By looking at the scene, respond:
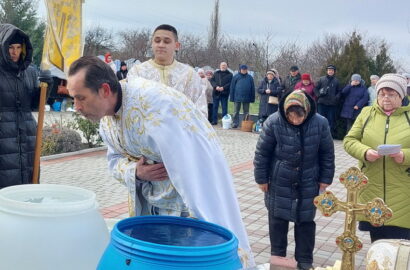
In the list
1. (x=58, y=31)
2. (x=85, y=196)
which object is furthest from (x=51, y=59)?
(x=85, y=196)

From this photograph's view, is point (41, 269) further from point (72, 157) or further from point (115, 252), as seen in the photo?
point (72, 157)

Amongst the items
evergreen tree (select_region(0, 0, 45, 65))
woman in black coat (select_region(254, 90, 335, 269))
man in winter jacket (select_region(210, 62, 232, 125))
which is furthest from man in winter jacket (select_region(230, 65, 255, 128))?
evergreen tree (select_region(0, 0, 45, 65))

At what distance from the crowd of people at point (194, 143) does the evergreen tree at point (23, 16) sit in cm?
2755

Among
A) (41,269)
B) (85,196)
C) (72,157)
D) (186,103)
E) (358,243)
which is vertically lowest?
(72,157)

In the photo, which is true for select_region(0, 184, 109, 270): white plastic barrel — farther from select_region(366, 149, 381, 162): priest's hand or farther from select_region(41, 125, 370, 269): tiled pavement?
select_region(41, 125, 370, 269): tiled pavement

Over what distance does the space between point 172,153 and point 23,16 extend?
32371 mm

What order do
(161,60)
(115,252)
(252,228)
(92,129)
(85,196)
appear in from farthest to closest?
(92,129)
(252,228)
(161,60)
(85,196)
(115,252)

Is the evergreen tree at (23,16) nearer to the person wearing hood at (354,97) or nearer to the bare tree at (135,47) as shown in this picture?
the bare tree at (135,47)

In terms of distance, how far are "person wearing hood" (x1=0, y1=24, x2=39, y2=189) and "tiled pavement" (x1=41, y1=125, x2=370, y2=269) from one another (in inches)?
80.5

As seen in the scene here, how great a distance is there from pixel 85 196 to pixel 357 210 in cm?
113

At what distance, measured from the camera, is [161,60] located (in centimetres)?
473

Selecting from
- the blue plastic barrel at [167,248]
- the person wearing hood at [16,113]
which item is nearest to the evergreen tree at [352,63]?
the person wearing hood at [16,113]

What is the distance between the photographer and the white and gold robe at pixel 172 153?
167 centimetres

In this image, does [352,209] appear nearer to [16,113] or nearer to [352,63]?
[16,113]
